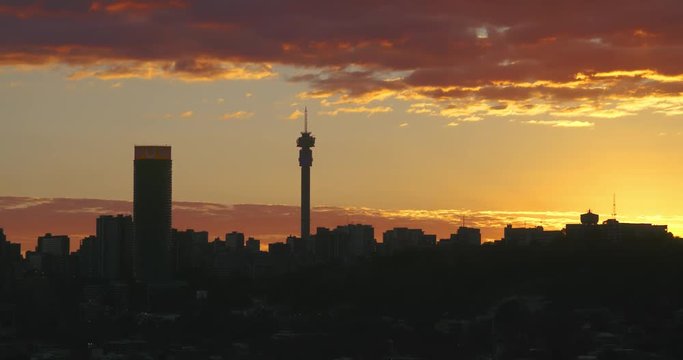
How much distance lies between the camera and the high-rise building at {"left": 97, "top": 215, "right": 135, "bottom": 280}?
19175 cm

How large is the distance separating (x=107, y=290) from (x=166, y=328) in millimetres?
37387

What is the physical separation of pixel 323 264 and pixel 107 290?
2589cm

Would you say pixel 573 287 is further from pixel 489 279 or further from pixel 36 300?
pixel 36 300

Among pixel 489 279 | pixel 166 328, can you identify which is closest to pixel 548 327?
pixel 489 279

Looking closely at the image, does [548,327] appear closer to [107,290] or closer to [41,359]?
[41,359]

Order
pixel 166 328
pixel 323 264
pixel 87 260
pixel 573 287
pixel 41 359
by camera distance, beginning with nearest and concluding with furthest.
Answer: pixel 41 359, pixel 573 287, pixel 166 328, pixel 323 264, pixel 87 260

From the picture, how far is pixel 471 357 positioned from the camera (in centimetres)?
10344

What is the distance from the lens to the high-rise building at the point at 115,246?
7549 inches

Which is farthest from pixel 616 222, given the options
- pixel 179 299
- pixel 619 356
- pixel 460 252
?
pixel 619 356

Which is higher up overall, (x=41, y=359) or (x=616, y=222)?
(x=616, y=222)

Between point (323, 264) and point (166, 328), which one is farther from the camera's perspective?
point (323, 264)

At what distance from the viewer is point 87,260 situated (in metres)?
196

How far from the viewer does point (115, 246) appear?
194625 mm

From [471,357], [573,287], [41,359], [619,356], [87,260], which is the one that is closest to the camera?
[619,356]
